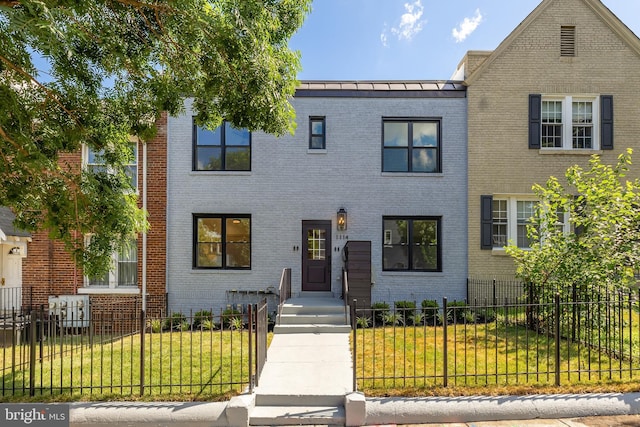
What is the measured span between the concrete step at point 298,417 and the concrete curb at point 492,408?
446 millimetres

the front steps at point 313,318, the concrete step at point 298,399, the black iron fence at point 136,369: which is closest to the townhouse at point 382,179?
the front steps at point 313,318

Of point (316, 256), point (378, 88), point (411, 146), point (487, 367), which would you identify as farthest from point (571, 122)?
point (487, 367)

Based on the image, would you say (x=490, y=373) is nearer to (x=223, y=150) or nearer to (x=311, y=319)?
(x=311, y=319)

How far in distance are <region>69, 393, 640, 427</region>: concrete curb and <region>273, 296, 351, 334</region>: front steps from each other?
3.84 meters

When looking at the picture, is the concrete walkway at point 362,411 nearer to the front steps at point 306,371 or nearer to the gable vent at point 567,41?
the front steps at point 306,371

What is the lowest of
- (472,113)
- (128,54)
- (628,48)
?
(128,54)

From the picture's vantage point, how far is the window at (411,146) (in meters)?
12.3

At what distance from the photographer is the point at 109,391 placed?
579 centimetres

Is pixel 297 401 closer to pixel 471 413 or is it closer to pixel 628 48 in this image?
pixel 471 413

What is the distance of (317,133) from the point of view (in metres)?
12.3

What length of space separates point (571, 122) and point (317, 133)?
8.00 m

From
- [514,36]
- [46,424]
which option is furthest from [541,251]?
[46,424]

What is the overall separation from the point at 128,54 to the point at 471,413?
7.57 meters

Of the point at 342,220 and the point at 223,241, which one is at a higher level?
the point at 342,220
